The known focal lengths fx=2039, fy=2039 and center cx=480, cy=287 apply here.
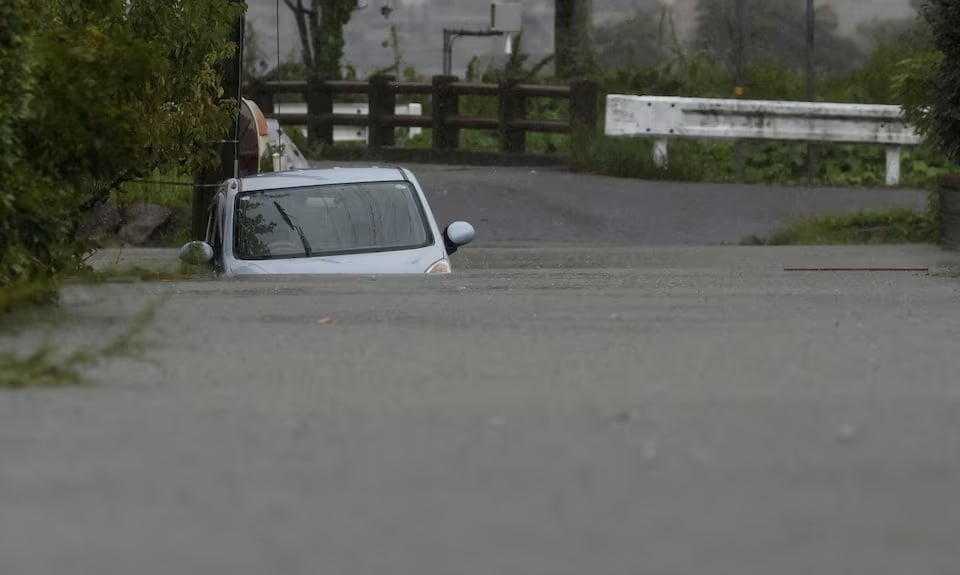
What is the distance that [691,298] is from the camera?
36.3ft

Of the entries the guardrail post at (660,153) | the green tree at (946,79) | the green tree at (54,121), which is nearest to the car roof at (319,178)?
the green tree at (54,121)

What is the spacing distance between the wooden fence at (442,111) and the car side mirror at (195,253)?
1398 cm

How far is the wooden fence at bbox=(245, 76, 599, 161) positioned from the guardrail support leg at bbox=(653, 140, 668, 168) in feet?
5.49

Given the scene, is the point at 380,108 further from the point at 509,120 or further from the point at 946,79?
the point at 946,79

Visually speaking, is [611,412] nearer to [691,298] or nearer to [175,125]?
[691,298]

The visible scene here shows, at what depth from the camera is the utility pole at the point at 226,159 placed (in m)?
18.2

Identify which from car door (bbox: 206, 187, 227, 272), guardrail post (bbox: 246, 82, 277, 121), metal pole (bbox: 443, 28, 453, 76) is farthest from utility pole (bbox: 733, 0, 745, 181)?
car door (bbox: 206, 187, 227, 272)

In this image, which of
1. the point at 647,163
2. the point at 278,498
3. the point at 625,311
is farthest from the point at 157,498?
the point at 647,163

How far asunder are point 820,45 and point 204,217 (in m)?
20.7

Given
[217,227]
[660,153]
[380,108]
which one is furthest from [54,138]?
[380,108]

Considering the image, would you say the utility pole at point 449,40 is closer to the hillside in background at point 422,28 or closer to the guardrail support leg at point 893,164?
the hillside in background at point 422,28

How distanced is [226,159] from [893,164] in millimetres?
10445

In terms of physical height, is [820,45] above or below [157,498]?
above

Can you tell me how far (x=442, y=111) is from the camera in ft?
100
